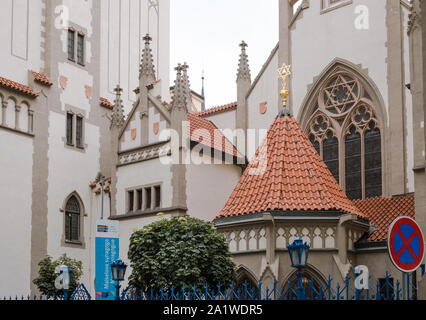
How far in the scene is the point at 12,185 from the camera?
32.2 m

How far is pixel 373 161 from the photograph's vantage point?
29.3m

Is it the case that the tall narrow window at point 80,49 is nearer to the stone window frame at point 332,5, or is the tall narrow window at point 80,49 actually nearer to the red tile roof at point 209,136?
the red tile roof at point 209,136

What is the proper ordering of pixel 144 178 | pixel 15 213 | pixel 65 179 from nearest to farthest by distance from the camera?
pixel 144 178, pixel 15 213, pixel 65 179

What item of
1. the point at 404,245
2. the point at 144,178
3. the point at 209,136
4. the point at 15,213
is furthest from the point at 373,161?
the point at 404,245

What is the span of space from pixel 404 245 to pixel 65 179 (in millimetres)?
26618

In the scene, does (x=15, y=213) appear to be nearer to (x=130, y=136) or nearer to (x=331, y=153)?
(x=130, y=136)

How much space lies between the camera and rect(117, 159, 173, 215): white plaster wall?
30891 mm

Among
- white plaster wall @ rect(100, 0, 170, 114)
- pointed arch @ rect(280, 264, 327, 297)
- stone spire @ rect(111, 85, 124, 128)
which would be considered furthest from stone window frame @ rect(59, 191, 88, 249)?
pointed arch @ rect(280, 264, 327, 297)

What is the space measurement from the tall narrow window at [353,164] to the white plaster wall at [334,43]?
2.21m

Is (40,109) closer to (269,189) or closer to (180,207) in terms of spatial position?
(180,207)

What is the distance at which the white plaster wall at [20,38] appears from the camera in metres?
33.5

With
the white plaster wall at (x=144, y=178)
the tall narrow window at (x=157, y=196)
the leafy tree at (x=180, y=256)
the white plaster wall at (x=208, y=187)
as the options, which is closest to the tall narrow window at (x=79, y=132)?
the white plaster wall at (x=144, y=178)

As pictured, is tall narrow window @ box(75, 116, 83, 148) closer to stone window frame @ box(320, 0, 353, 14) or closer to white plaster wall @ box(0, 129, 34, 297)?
white plaster wall @ box(0, 129, 34, 297)
